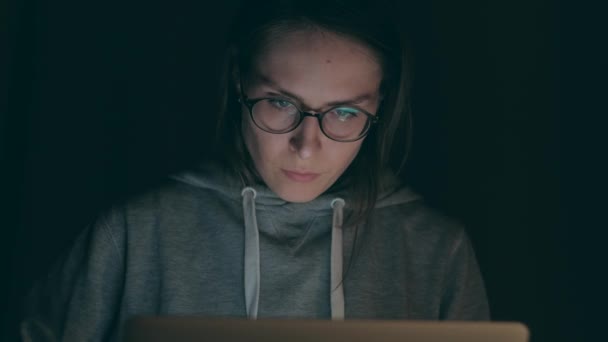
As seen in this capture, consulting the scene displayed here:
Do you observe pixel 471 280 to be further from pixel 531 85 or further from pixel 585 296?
pixel 531 85

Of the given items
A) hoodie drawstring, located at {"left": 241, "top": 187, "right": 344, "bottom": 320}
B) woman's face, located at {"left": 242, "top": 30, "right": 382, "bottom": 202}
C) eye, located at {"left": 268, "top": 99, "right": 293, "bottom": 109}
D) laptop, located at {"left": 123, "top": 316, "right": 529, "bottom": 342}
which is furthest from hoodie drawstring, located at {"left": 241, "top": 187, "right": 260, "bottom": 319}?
laptop, located at {"left": 123, "top": 316, "right": 529, "bottom": 342}

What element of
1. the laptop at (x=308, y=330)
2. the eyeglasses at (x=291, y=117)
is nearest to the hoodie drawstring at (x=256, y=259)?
the eyeglasses at (x=291, y=117)

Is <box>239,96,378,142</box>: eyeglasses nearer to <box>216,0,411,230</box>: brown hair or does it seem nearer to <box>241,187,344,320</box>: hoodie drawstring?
<box>216,0,411,230</box>: brown hair

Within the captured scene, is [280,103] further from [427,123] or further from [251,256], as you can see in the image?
[427,123]

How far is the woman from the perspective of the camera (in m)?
1.13

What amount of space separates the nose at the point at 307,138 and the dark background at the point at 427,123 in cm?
68

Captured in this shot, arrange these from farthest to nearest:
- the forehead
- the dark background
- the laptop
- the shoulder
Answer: the dark background
the shoulder
the forehead
the laptop

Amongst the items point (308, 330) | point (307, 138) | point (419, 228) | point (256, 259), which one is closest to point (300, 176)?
point (307, 138)

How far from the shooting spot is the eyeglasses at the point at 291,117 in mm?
1127

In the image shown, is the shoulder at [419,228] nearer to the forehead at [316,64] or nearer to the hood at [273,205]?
the hood at [273,205]

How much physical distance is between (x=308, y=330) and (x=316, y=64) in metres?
0.54

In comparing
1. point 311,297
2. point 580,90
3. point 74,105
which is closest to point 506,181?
point 580,90

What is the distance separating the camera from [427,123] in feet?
5.81

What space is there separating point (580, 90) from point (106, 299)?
4.32ft
